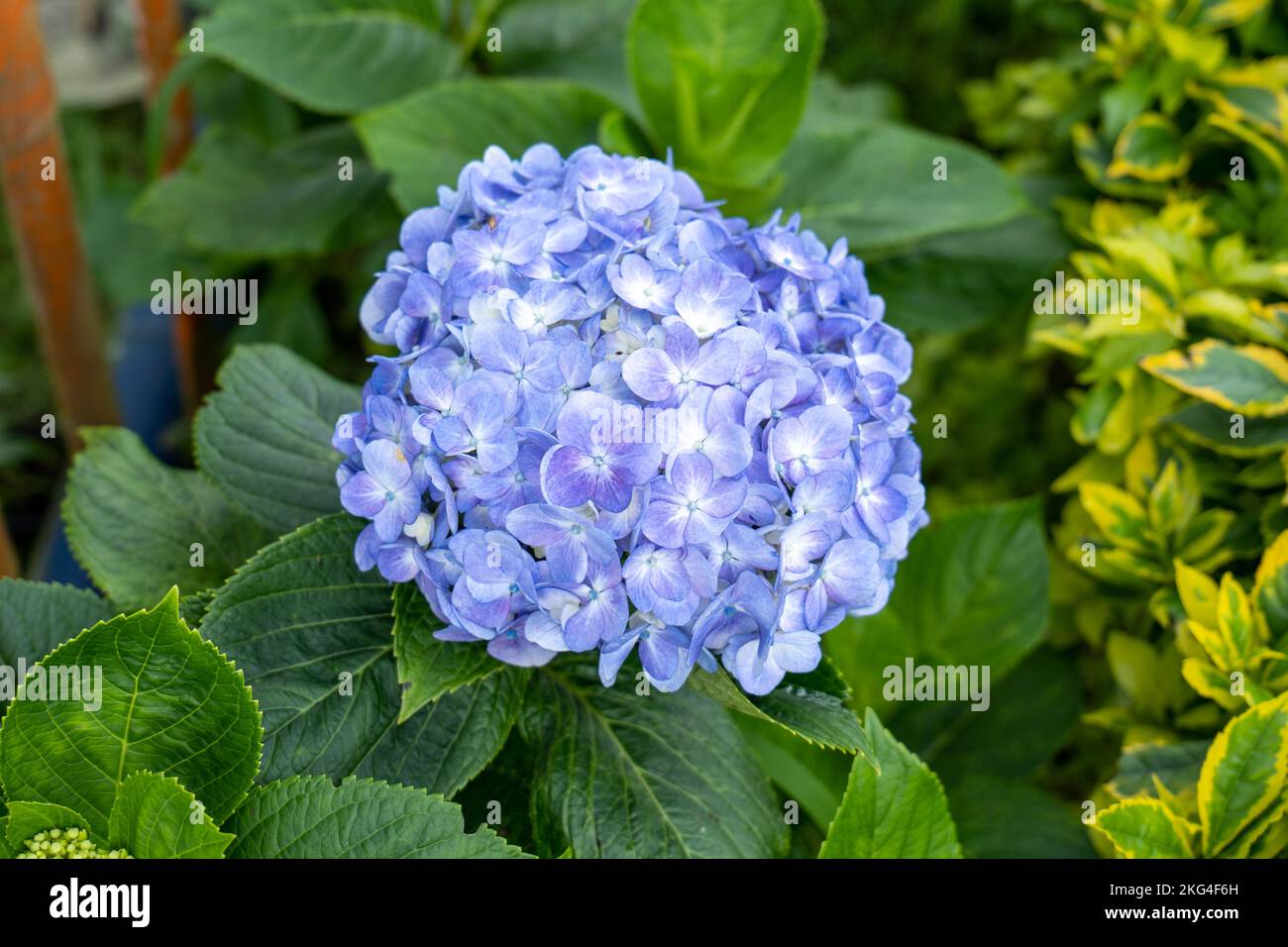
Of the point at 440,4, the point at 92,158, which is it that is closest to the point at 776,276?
the point at 440,4

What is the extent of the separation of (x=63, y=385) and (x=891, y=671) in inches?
54.5

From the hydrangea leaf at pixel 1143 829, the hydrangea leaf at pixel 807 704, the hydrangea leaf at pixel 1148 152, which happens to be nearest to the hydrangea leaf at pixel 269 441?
the hydrangea leaf at pixel 807 704

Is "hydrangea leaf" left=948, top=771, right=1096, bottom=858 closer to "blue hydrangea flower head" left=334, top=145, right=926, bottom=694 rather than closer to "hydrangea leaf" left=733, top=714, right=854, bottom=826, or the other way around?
"hydrangea leaf" left=733, top=714, right=854, bottom=826

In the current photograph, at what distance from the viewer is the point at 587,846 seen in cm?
108

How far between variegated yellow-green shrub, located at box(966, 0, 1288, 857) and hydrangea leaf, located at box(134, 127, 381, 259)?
43.8 inches

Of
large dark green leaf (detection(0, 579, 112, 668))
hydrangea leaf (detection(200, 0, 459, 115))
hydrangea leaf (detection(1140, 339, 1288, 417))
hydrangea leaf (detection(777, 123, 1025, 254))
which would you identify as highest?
hydrangea leaf (detection(200, 0, 459, 115))

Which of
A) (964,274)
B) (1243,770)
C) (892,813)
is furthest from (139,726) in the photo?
(964,274)

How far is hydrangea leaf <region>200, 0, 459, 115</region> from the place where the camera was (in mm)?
1638

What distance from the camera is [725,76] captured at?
4.76ft

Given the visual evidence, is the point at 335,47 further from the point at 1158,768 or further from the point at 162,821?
the point at 1158,768

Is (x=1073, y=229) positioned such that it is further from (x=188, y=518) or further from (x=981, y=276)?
(x=188, y=518)

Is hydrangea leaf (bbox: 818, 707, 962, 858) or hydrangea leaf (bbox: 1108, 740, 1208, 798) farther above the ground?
hydrangea leaf (bbox: 818, 707, 962, 858)

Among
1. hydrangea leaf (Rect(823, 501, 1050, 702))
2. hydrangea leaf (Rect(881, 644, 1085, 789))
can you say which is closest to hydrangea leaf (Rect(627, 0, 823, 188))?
hydrangea leaf (Rect(823, 501, 1050, 702))

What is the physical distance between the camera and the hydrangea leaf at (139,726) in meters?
0.92
